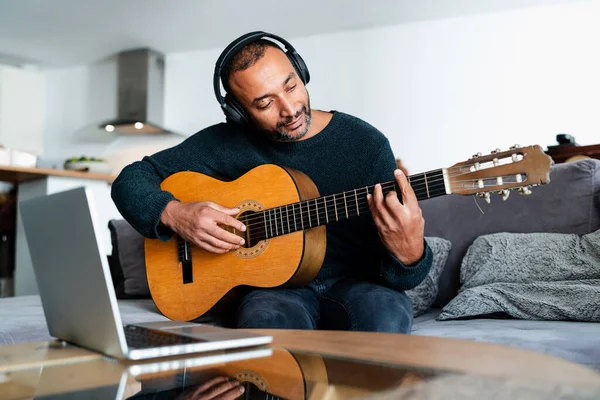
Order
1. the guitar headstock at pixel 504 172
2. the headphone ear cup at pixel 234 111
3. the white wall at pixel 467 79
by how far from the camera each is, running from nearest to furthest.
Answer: the guitar headstock at pixel 504 172 < the headphone ear cup at pixel 234 111 < the white wall at pixel 467 79

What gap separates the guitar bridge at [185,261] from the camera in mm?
1635

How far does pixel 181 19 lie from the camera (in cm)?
448

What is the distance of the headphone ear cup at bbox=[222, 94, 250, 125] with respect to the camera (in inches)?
68.5

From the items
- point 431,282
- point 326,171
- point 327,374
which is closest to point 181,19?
point 326,171

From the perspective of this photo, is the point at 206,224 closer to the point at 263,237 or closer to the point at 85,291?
the point at 263,237

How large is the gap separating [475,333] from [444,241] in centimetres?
53

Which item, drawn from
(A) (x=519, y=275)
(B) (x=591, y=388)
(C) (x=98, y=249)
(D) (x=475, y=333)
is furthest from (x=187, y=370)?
(A) (x=519, y=275)

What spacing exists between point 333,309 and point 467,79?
2.94 meters

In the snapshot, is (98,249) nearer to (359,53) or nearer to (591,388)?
(591,388)

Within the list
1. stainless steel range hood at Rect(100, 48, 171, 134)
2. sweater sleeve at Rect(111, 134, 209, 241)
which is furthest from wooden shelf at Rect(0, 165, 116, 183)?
sweater sleeve at Rect(111, 134, 209, 241)

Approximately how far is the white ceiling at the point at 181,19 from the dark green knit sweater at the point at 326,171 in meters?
2.57

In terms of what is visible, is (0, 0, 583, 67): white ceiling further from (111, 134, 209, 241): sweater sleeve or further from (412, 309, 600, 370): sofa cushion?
(412, 309, 600, 370): sofa cushion

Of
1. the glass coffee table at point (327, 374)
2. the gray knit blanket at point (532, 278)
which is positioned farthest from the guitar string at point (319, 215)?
the glass coffee table at point (327, 374)

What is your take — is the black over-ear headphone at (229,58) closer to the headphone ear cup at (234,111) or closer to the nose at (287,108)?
the headphone ear cup at (234,111)
